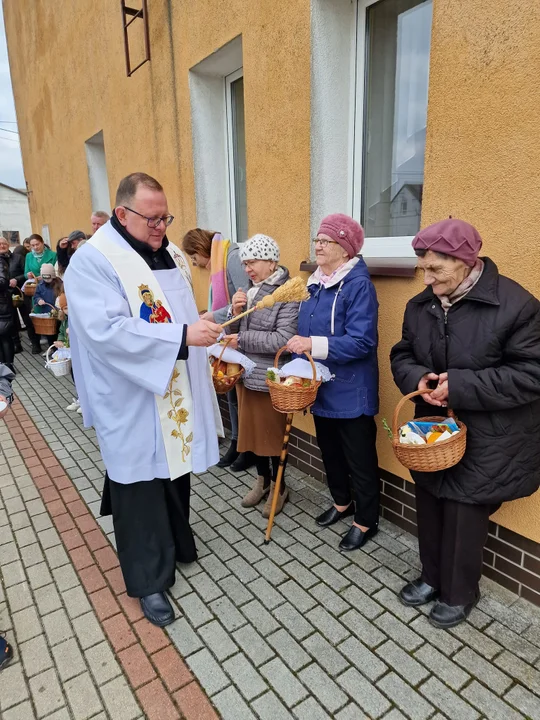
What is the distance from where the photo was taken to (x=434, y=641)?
2270 mm

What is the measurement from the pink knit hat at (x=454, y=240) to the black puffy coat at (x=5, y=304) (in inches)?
259

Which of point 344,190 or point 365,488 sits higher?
point 344,190

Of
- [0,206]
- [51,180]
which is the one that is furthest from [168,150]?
[0,206]

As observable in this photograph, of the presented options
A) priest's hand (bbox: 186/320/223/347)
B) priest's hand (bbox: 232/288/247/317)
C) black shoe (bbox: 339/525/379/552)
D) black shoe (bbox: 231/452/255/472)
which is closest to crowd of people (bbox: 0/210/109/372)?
black shoe (bbox: 231/452/255/472)

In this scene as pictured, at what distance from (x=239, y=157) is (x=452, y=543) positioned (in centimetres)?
423

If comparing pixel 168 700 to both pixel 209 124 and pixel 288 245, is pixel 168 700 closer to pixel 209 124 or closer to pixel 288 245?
pixel 288 245

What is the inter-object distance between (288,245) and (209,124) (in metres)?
2.02

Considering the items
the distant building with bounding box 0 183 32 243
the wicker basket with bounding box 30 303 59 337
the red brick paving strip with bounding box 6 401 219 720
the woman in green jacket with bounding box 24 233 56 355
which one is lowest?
the red brick paving strip with bounding box 6 401 219 720

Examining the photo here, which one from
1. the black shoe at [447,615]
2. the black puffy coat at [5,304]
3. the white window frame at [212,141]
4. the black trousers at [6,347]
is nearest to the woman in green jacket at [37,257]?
the black puffy coat at [5,304]

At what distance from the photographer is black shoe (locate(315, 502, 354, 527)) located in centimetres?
323

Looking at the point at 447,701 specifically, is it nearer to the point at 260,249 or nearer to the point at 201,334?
the point at 201,334

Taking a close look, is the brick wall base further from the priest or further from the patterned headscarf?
the patterned headscarf

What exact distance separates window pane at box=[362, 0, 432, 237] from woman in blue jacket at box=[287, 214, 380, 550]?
0.65m

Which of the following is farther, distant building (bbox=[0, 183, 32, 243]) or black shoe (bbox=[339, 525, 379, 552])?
distant building (bbox=[0, 183, 32, 243])
